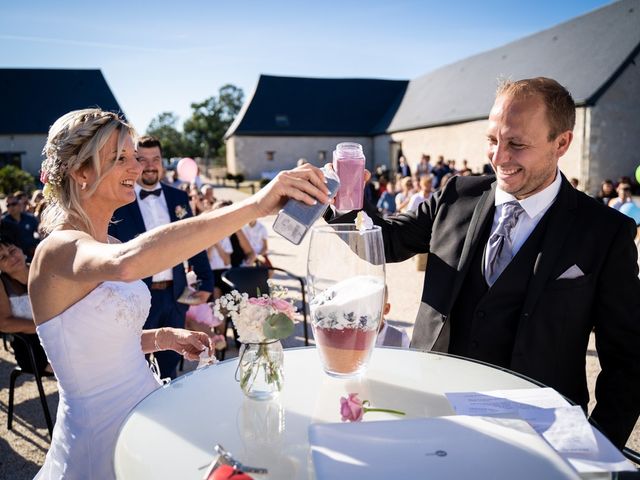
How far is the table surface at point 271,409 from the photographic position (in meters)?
1.43

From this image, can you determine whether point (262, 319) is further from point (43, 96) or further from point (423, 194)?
point (43, 96)

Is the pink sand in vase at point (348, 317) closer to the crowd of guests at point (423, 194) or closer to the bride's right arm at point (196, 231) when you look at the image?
the bride's right arm at point (196, 231)

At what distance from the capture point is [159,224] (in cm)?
441

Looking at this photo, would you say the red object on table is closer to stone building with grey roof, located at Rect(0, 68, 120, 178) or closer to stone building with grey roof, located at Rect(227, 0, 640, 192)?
stone building with grey roof, located at Rect(227, 0, 640, 192)

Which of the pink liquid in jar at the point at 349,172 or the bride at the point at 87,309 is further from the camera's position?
the bride at the point at 87,309

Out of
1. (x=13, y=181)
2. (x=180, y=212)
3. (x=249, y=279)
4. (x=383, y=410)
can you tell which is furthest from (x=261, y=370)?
(x=13, y=181)

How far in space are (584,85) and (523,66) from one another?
20.2 ft

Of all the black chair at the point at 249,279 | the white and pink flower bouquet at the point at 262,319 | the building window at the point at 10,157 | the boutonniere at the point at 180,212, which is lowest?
the black chair at the point at 249,279

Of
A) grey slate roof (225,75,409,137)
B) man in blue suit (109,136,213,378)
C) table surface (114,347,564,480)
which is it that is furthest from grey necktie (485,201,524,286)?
grey slate roof (225,75,409,137)

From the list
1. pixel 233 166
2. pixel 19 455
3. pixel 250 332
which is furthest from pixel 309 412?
pixel 233 166

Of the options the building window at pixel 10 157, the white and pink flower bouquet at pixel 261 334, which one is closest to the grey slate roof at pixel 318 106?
the building window at pixel 10 157

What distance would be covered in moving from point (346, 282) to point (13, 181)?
32.3 metres

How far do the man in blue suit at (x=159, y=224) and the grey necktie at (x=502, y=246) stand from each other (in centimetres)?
276

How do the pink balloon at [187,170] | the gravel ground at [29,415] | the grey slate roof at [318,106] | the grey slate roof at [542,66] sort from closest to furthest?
the gravel ground at [29,415] < the pink balloon at [187,170] < the grey slate roof at [542,66] < the grey slate roof at [318,106]
